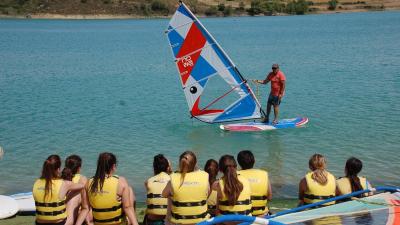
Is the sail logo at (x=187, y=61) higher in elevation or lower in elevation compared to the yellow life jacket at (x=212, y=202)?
higher

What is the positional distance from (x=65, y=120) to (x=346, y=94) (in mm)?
11040

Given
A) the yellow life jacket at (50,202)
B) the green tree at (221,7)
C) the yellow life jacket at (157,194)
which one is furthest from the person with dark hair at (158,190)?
the green tree at (221,7)

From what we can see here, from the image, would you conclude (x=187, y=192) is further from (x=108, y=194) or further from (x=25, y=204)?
(x=25, y=204)

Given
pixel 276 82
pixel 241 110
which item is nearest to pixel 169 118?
pixel 241 110

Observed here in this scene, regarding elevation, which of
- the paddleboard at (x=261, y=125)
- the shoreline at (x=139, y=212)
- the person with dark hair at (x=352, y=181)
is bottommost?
the shoreline at (x=139, y=212)

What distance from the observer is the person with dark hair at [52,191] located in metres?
6.39

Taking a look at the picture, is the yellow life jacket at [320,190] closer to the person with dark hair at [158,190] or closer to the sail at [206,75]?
the person with dark hair at [158,190]

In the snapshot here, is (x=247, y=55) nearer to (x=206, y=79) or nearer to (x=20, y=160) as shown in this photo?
(x=206, y=79)

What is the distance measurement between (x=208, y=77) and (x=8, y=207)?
27.2 feet

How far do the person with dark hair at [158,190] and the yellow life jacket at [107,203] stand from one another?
0.55m

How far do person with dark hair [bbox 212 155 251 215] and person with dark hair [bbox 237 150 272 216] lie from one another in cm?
32

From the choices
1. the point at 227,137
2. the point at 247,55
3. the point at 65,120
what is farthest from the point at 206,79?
the point at 247,55

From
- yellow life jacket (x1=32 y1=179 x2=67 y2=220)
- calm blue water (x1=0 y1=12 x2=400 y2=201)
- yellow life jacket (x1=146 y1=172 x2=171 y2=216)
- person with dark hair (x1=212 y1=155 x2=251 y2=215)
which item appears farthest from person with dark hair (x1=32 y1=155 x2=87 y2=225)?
calm blue water (x1=0 y1=12 x2=400 y2=201)

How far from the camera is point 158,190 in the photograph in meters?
6.84
